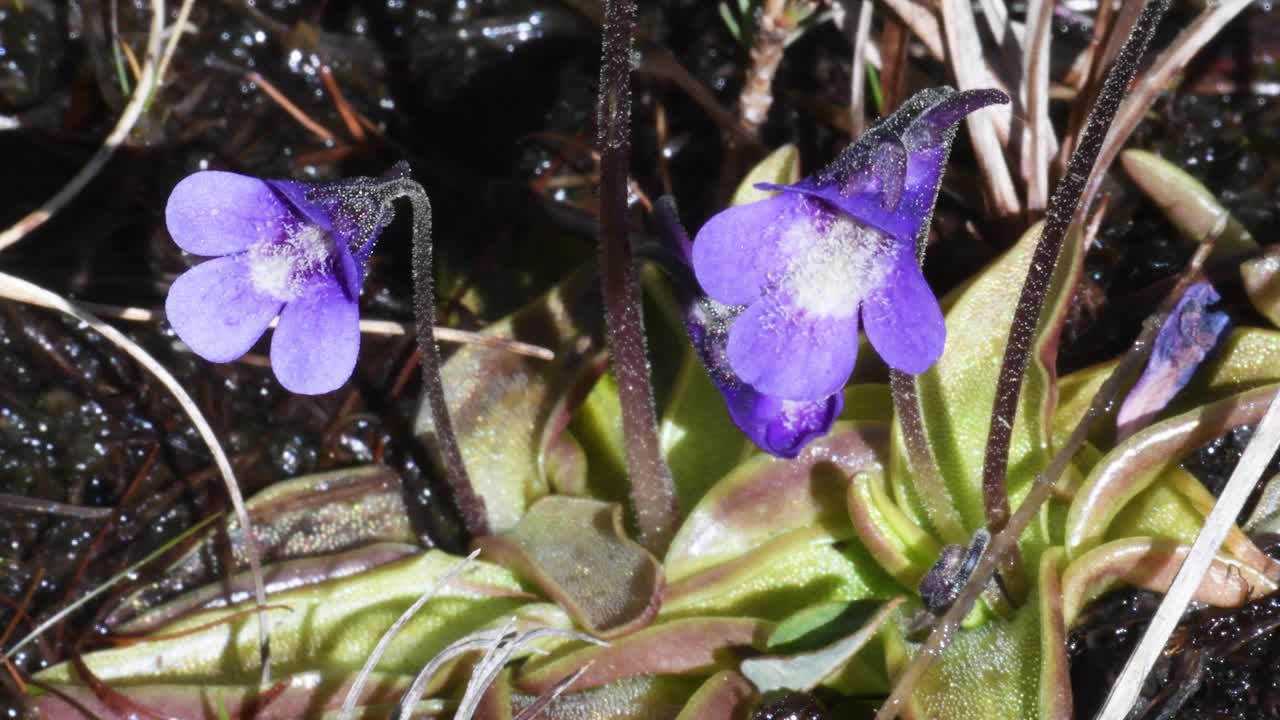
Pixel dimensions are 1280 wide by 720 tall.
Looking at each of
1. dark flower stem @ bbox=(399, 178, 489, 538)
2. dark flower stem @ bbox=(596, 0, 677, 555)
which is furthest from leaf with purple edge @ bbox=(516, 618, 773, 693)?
dark flower stem @ bbox=(399, 178, 489, 538)

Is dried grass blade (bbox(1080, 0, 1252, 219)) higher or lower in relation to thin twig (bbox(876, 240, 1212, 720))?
higher

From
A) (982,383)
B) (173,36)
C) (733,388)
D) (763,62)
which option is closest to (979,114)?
(763,62)

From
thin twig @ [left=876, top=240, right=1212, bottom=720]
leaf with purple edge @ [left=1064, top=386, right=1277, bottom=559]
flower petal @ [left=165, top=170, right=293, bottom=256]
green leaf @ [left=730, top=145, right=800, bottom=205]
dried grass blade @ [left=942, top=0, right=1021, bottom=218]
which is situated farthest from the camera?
dried grass blade @ [left=942, top=0, right=1021, bottom=218]

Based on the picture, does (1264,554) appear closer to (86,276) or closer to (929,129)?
(929,129)

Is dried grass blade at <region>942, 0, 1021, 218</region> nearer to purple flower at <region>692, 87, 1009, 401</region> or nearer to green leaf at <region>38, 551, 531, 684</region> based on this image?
purple flower at <region>692, 87, 1009, 401</region>

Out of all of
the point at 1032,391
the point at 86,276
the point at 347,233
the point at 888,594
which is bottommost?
the point at 888,594

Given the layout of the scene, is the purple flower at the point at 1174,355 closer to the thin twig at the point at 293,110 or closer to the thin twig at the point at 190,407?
the thin twig at the point at 190,407

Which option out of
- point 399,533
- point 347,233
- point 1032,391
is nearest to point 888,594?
point 1032,391
